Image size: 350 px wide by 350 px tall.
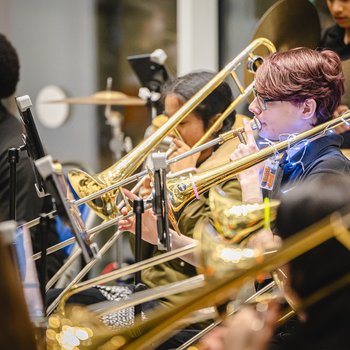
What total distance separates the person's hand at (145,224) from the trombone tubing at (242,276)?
0.96 meters

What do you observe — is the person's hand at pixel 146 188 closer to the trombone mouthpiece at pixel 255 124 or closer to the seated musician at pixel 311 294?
the trombone mouthpiece at pixel 255 124

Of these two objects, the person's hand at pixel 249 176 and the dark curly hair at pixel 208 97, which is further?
the dark curly hair at pixel 208 97

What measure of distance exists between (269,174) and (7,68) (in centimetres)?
132

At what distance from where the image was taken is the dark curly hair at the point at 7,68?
3.09 meters

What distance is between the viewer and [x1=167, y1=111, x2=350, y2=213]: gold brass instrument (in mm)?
2143

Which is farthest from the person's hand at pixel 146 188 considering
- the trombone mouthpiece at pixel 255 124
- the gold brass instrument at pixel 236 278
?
the gold brass instrument at pixel 236 278

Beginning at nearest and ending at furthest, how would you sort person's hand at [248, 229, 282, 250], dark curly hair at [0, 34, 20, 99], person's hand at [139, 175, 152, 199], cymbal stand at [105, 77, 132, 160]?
person's hand at [248, 229, 282, 250] → person's hand at [139, 175, 152, 199] → dark curly hair at [0, 34, 20, 99] → cymbal stand at [105, 77, 132, 160]

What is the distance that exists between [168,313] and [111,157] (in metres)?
3.81

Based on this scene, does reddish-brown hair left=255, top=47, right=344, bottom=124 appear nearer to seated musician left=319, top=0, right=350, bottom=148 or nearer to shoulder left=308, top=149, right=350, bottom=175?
shoulder left=308, top=149, right=350, bottom=175

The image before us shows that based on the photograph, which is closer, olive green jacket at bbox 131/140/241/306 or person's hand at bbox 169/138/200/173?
olive green jacket at bbox 131/140/241/306

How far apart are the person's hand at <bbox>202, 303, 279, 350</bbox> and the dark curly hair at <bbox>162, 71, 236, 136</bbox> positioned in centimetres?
155

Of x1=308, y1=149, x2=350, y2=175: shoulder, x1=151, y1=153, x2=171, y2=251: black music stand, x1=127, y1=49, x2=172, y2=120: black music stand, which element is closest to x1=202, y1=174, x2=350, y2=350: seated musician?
x1=151, y1=153, x2=171, y2=251: black music stand

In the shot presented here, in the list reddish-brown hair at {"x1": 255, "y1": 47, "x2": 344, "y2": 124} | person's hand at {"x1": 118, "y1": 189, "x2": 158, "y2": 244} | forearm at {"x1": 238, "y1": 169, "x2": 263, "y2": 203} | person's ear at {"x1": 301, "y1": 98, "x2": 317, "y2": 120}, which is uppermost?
reddish-brown hair at {"x1": 255, "y1": 47, "x2": 344, "y2": 124}

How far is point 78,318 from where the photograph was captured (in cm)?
181
